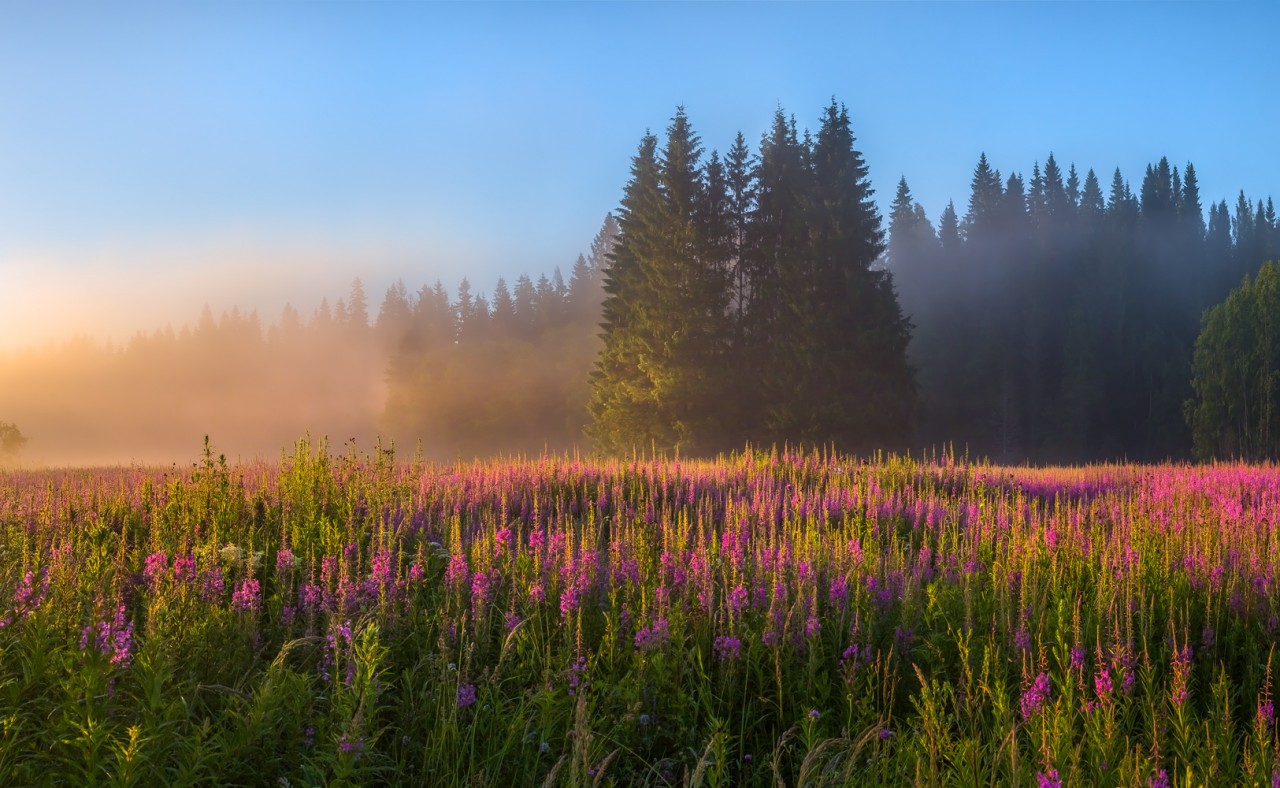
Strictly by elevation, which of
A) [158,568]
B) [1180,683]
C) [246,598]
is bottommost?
[1180,683]

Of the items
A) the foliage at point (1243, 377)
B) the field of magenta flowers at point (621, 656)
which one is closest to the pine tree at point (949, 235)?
the foliage at point (1243, 377)

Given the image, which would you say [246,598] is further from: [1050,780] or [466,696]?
[1050,780]

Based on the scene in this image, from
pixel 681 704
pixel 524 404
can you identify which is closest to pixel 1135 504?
pixel 681 704

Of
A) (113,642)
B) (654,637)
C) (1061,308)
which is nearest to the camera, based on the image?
(113,642)

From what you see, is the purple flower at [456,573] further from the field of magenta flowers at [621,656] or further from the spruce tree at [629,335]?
the spruce tree at [629,335]

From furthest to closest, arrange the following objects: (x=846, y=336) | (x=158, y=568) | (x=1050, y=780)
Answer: (x=846, y=336), (x=158, y=568), (x=1050, y=780)

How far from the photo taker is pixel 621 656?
13.4 ft

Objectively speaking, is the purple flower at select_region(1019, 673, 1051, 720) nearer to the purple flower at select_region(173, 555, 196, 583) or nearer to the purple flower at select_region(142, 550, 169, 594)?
the purple flower at select_region(142, 550, 169, 594)

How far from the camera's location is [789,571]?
5199 mm

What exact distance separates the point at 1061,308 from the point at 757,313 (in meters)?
39.8

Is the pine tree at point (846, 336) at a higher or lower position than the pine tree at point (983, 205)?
lower

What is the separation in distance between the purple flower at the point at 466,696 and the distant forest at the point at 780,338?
1661 cm

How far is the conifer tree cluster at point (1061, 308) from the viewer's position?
55.1m

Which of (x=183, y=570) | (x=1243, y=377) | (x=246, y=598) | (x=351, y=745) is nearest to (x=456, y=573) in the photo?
(x=246, y=598)
